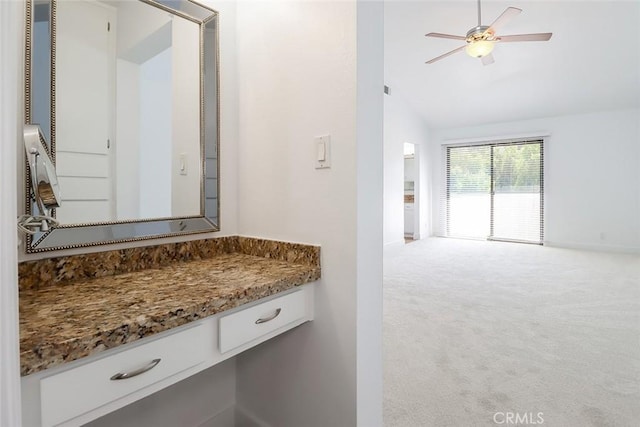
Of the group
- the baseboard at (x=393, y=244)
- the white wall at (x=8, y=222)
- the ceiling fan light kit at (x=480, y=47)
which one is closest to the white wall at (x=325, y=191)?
the white wall at (x=8, y=222)

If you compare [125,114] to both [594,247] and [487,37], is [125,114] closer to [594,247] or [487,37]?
[487,37]

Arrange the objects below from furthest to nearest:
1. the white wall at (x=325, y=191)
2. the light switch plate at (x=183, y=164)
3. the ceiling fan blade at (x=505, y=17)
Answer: the ceiling fan blade at (x=505, y=17)
the light switch plate at (x=183, y=164)
the white wall at (x=325, y=191)

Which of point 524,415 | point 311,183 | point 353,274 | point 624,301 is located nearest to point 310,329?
point 353,274

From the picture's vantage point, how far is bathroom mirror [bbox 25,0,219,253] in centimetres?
100

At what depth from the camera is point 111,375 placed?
724mm

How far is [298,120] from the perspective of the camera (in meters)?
1.26

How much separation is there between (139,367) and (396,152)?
5.63m

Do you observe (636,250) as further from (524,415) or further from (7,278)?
(7,278)

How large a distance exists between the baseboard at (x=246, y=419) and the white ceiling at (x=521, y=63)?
388cm

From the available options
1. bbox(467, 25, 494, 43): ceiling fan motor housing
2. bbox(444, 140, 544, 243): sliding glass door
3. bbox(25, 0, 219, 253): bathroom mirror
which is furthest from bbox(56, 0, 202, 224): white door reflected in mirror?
bbox(444, 140, 544, 243): sliding glass door

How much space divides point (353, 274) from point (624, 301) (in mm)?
3514

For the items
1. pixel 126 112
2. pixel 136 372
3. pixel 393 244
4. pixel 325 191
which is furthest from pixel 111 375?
pixel 393 244

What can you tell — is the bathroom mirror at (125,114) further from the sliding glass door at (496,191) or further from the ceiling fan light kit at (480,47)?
the sliding glass door at (496,191)

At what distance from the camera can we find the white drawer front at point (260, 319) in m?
0.95
